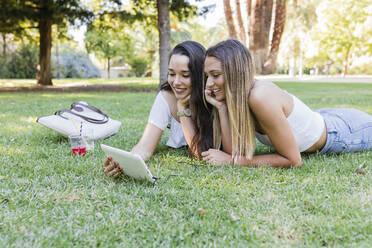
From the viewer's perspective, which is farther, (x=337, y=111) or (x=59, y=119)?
(x=59, y=119)

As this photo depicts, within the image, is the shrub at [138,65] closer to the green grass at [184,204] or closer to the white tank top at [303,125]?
the green grass at [184,204]

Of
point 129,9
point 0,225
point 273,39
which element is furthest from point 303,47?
point 0,225

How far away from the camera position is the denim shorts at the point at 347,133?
342cm

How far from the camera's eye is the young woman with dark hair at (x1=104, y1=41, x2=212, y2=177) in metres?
3.10

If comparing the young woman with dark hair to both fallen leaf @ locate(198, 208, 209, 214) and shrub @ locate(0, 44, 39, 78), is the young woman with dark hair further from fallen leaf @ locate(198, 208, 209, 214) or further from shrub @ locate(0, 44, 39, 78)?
shrub @ locate(0, 44, 39, 78)

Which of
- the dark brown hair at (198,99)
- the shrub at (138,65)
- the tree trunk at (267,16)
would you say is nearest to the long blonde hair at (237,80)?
the dark brown hair at (198,99)

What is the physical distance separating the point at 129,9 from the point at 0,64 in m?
17.4

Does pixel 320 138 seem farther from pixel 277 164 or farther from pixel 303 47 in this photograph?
pixel 303 47

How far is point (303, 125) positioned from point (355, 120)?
30.4 inches

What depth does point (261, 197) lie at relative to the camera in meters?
2.41

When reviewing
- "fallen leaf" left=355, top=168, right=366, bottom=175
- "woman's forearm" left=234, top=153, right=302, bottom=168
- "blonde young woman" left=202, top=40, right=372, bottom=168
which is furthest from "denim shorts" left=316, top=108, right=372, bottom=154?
"woman's forearm" left=234, top=153, right=302, bottom=168

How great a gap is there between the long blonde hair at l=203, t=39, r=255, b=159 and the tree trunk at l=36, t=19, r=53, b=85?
1398 cm

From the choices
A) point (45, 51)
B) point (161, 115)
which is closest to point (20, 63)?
point (45, 51)

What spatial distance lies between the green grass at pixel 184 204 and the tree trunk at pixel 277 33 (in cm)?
1739
